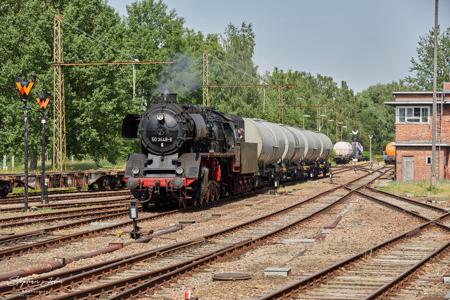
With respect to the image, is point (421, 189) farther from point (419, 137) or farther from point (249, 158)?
point (249, 158)

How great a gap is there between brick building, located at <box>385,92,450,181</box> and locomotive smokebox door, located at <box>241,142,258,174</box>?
17.5 meters

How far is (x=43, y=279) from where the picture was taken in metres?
11.1

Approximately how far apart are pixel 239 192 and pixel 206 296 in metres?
20.9

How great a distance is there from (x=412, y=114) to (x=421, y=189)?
11.3m

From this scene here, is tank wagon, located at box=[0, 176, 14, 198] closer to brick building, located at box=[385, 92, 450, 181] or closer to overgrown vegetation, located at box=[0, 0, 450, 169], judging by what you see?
overgrown vegetation, located at box=[0, 0, 450, 169]

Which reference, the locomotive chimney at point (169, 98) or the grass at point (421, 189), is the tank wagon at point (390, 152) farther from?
the locomotive chimney at point (169, 98)

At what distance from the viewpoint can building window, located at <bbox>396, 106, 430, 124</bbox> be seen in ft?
154

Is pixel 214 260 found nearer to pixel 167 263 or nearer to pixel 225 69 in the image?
pixel 167 263

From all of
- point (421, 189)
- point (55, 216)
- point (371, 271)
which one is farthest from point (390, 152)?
point (371, 271)

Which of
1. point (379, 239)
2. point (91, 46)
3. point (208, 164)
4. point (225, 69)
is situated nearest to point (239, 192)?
point (208, 164)

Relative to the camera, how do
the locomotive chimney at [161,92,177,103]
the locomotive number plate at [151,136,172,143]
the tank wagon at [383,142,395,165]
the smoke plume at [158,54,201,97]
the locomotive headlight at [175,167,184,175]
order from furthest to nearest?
1. the tank wagon at [383,142,395,165]
2. the smoke plume at [158,54,201,97]
3. the locomotive chimney at [161,92,177,103]
4. the locomotive number plate at [151,136,172,143]
5. the locomotive headlight at [175,167,184,175]

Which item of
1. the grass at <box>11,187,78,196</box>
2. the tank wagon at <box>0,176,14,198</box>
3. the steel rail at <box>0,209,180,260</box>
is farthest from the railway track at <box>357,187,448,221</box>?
the tank wagon at <box>0,176,14,198</box>

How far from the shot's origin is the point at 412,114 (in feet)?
155

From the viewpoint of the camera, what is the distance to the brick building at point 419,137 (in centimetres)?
4644
